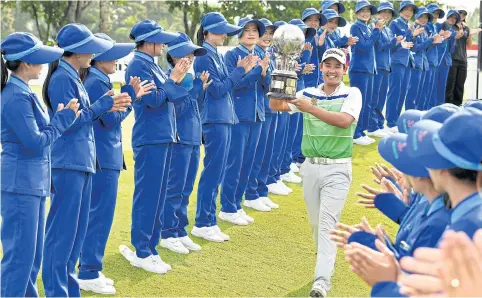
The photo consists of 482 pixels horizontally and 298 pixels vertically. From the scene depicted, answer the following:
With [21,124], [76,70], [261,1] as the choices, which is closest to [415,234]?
[21,124]

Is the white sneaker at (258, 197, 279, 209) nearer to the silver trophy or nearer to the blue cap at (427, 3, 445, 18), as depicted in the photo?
the silver trophy

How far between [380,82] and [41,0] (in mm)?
28909

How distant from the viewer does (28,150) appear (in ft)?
18.5

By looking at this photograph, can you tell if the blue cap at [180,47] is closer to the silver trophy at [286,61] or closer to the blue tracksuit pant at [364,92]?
the silver trophy at [286,61]

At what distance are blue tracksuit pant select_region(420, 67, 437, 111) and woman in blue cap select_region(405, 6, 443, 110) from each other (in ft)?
0.33

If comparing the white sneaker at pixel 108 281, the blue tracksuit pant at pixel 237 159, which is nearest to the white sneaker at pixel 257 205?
the blue tracksuit pant at pixel 237 159

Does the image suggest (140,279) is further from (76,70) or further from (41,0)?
(41,0)

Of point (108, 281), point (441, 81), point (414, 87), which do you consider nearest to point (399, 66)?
point (414, 87)

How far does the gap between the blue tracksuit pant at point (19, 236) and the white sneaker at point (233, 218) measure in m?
3.54

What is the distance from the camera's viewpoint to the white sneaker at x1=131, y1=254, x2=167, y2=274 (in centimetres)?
732

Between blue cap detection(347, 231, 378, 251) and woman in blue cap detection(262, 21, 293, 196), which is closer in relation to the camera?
blue cap detection(347, 231, 378, 251)

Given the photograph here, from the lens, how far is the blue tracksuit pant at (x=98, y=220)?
6648 mm

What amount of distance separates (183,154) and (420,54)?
7.57 metres

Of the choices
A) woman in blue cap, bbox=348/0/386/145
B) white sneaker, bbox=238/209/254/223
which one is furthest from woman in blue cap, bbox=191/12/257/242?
woman in blue cap, bbox=348/0/386/145
